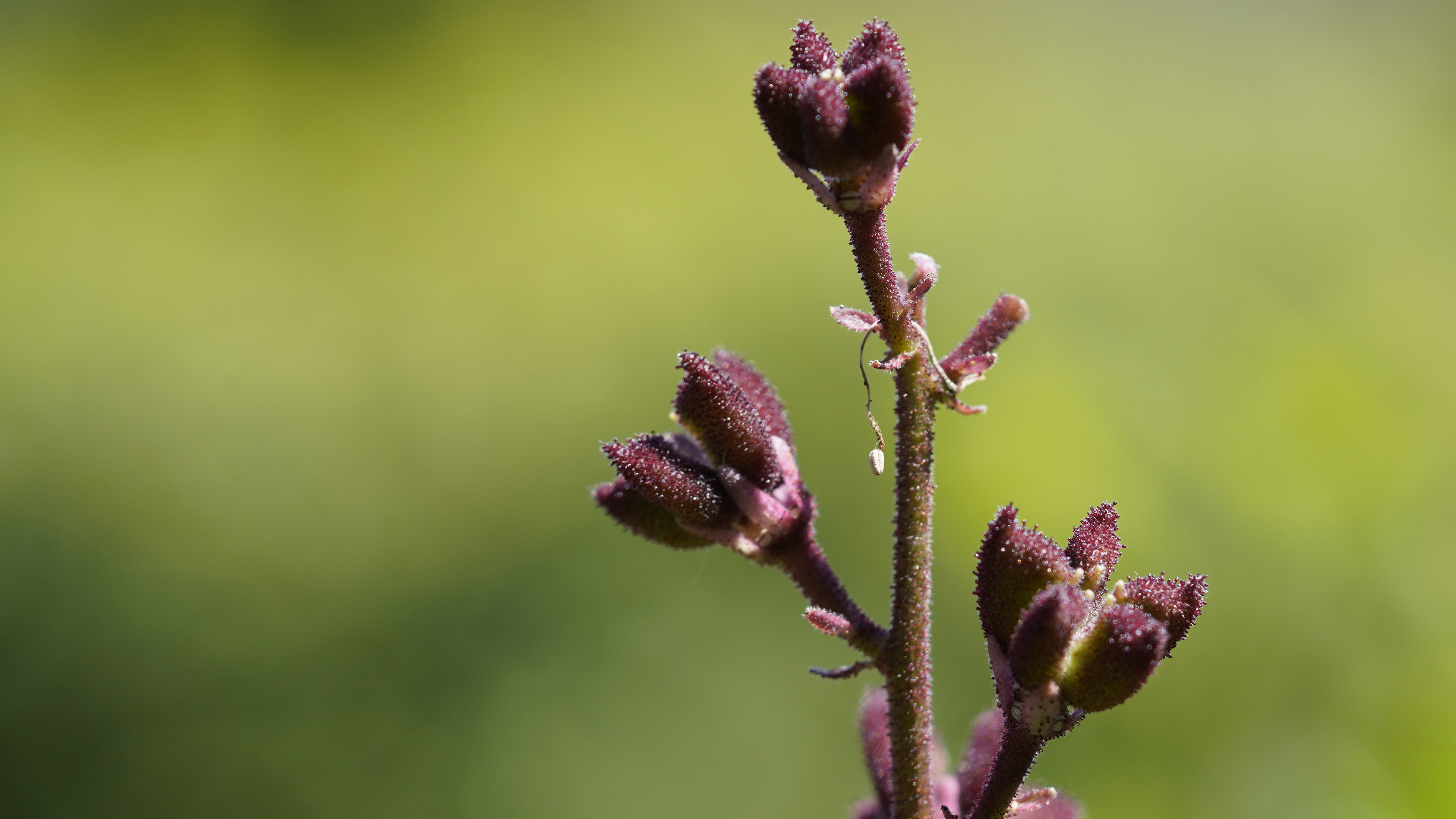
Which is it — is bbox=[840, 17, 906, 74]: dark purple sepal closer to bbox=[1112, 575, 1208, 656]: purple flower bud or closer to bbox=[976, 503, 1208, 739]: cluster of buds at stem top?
bbox=[976, 503, 1208, 739]: cluster of buds at stem top

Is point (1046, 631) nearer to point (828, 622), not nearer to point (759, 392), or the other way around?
point (828, 622)

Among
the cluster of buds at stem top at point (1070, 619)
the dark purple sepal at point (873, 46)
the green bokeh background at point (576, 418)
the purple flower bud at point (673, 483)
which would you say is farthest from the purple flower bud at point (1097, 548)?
the green bokeh background at point (576, 418)

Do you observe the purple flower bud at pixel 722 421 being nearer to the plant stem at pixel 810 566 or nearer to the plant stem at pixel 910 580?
the plant stem at pixel 810 566

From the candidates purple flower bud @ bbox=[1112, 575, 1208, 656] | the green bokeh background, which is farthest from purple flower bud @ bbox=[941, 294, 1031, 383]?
→ the green bokeh background

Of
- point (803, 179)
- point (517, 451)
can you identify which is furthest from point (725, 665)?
point (803, 179)

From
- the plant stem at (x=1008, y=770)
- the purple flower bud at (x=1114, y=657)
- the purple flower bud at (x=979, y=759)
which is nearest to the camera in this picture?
the purple flower bud at (x=1114, y=657)
